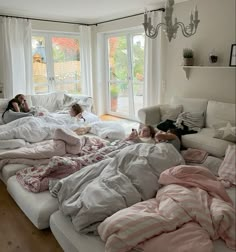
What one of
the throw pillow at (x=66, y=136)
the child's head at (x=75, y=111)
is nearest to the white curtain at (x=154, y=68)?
the throw pillow at (x=66, y=136)

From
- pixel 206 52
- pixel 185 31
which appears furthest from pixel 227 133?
pixel 185 31

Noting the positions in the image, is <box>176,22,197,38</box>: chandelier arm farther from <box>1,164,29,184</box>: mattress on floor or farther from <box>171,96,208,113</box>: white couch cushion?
<box>1,164,29,184</box>: mattress on floor

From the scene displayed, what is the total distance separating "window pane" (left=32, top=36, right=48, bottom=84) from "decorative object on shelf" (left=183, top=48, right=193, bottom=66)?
339 cm

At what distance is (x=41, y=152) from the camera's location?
188 centimetres

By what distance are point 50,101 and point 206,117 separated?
203 centimetres

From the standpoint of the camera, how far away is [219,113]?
0.69 metres

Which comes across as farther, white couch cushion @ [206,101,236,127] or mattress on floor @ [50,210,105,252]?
mattress on floor @ [50,210,105,252]

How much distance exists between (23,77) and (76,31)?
1.19m

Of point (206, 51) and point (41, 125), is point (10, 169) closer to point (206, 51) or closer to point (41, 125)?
point (41, 125)

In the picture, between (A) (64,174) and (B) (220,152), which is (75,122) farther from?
(B) (220,152)

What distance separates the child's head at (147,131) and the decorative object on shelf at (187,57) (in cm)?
29

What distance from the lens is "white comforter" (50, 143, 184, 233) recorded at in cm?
93

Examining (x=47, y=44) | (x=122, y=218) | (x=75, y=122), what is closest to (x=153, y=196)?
(x=122, y=218)

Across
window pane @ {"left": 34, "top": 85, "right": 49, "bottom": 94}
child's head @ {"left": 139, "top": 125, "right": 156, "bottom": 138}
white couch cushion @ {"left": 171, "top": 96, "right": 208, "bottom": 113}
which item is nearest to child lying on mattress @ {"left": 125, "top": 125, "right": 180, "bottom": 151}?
child's head @ {"left": 139, "top": 125, "right": 156, "bottom": 138}
